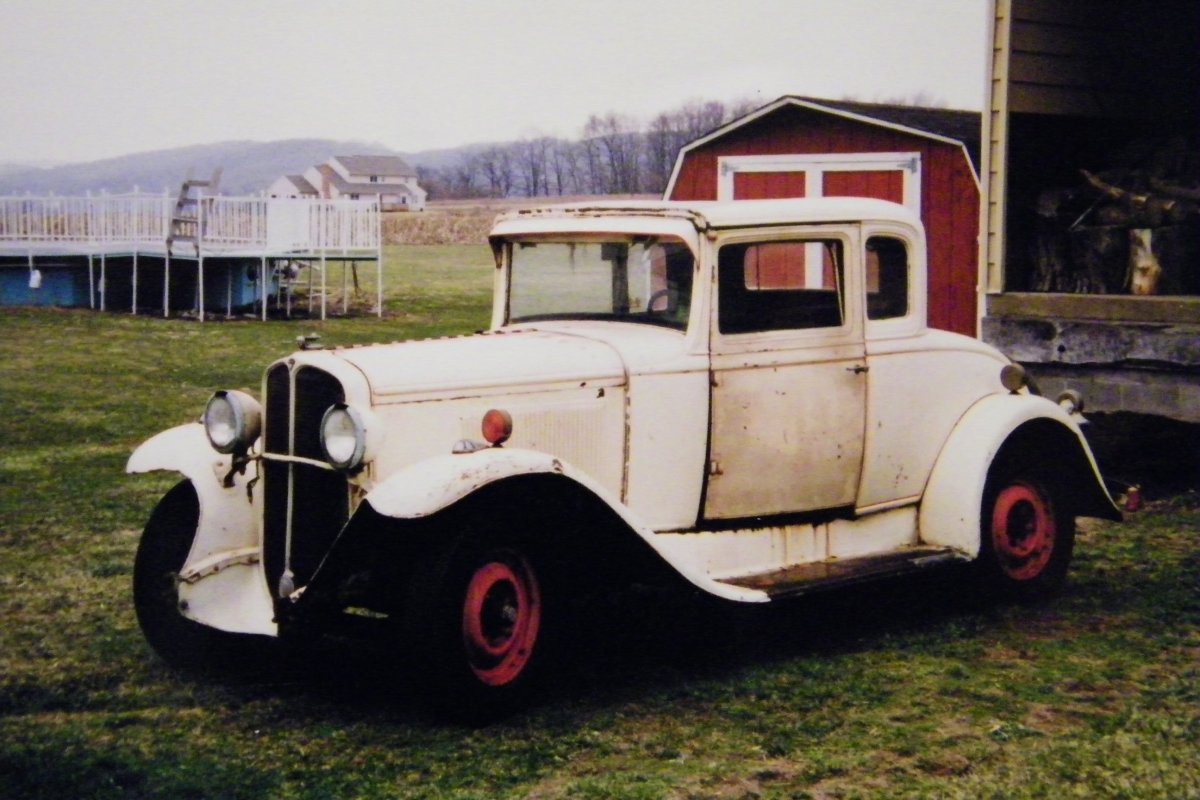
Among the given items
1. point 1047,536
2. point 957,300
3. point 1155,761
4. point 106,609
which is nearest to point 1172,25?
point 957,300

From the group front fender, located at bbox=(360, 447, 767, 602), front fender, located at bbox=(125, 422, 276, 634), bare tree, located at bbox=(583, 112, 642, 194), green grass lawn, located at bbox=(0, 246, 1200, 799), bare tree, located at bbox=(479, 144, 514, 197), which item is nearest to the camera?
green grass lawn, located at bbox=(0, 246, 1200, 799)

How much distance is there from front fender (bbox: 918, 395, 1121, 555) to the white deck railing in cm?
1356

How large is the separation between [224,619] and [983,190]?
569cm

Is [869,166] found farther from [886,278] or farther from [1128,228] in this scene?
[886,278]

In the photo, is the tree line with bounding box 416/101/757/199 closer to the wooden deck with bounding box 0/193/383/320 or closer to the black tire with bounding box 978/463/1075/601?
the wooden deck with bounding box 0/193/383/320

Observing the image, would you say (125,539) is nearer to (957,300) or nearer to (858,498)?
(858,498)

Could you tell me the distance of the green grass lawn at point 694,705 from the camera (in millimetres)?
3732

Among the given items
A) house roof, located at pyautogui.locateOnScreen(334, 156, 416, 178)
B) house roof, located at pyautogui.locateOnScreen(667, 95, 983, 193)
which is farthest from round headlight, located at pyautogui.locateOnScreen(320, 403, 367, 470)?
house roof, located at pyautogui.locateOnScreen(334, 156, 416, 178)

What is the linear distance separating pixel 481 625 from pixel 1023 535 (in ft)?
8.23

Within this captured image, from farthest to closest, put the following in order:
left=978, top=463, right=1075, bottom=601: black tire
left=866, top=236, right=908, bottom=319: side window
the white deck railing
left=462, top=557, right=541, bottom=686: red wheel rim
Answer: the white deck railing → left=978, top=463, right=1075, bottom=601: black tire → left=866, top=236, right=908, bottom=319: side window → left=462, top=557, right=541, bottom=686: red wheel rim

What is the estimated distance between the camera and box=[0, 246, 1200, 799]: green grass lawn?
373cm

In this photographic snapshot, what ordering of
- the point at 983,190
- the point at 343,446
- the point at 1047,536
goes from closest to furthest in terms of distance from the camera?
the point at 343,446 < the point at 1047,536 < the point at 983,190

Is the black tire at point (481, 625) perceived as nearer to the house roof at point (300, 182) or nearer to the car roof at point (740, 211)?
the car roof at point (740, 211)

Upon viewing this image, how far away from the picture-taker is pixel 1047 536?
18.5ft
